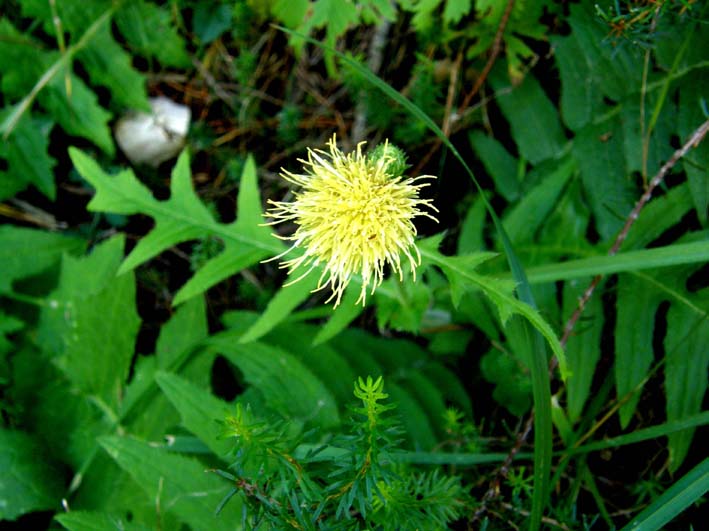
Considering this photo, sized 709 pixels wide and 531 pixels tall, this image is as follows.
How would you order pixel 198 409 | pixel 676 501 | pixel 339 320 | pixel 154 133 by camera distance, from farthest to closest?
1. pixel 154 133
2. pixel 339 320
3. pixel 198 409
4. pixel 676 501

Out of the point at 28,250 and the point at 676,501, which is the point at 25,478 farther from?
the point at 676,501

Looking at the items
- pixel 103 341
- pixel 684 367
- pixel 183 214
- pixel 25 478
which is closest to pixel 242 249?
pixel 183 214

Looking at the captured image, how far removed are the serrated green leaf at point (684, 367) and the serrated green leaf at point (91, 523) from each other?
5.98ft

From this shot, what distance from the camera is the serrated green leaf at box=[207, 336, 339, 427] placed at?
97.1 inches

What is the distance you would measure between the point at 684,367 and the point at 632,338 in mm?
193

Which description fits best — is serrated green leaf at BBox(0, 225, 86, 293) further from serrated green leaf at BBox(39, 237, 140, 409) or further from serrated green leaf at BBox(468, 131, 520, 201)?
serrated green leaf at BBox(468, 131, 520, 201)

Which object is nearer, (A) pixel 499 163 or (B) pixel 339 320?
(B) pixel 339 320

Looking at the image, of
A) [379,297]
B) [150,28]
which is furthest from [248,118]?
[379,297]

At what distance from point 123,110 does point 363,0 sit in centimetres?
177

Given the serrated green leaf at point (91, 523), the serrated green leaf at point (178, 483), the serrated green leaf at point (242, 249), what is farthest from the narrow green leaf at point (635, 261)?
the serrated green leaf at point (91, 523)

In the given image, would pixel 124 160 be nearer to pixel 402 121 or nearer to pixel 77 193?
pixel 77 193

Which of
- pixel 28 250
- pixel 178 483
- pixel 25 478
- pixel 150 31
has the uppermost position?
pixel 150 31

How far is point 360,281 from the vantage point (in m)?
2.42

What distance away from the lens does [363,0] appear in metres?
2.66
